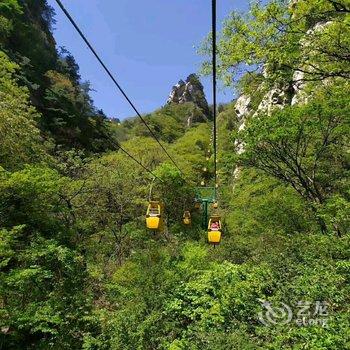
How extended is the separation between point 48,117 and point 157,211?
24.9 meters

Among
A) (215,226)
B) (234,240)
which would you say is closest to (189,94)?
(234,240)

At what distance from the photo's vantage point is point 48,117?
3266cm

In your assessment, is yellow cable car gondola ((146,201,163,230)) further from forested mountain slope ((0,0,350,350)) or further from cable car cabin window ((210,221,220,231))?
cable car cabin window ((210,221,220,231))

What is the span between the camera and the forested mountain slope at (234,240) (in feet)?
22.7

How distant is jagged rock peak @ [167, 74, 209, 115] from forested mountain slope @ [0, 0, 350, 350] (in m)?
60.2

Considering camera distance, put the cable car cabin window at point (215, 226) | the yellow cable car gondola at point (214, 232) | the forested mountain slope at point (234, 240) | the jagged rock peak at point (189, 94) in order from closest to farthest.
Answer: the forested mountain slope at point (234, 240) → the yellow cable car gondola at point (214, 232) → the cable car cabin window at point (215, 226) → the jagged rock peak at point (189, 94)

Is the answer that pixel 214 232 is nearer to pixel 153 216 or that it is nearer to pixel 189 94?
pixel 153 216

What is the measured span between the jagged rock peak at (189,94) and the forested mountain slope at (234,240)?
198 ft

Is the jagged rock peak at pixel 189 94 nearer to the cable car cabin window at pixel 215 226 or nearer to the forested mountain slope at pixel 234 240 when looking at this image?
the forested mountain slope at pixel 234 240

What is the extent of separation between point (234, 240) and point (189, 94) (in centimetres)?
6589

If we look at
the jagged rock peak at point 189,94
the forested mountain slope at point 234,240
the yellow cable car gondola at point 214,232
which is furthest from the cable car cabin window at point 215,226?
the jagged rock peak at point 189,94

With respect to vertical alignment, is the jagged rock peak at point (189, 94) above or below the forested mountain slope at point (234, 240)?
above

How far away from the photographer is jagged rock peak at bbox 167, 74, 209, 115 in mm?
78312

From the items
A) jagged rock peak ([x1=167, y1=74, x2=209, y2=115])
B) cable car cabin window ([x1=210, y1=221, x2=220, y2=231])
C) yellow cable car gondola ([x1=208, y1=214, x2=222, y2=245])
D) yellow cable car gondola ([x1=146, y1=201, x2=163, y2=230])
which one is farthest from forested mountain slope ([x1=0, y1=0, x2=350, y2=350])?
jagged rock peak ([x1=167, y1=74, x2=209, y2=115])
